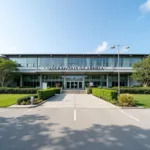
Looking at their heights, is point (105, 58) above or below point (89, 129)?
above

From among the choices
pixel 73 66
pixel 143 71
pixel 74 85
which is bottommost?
pixel 74 85

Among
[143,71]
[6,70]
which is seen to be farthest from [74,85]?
[143,71]

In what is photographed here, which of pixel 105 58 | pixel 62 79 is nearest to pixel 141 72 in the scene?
pixel 105 58

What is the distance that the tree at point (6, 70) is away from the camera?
36672 millimetres

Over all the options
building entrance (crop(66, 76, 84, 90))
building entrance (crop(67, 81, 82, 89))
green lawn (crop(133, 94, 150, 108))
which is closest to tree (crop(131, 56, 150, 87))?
green lawn (crop(133, 94, 150, 108))

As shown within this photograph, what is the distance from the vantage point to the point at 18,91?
31.7 meters

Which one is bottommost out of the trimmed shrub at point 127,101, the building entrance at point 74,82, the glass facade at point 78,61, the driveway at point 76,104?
the driveway at point 76,104

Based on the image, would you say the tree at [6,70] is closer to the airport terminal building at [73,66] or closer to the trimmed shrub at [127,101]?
the airport terminal building at [73,66]

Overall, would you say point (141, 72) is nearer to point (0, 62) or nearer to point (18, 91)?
point (18, 91)

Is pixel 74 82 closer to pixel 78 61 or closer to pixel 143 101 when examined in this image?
pixel 78 61

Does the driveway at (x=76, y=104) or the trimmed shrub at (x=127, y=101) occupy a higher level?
the trimmed shrub at (x=127, y=101)

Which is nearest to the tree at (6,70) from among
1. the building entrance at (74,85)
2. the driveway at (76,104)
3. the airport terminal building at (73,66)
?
the airport terminal building at (73,66)

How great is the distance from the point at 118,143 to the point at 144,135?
5.20ft

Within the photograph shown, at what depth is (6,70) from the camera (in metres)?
37.0
